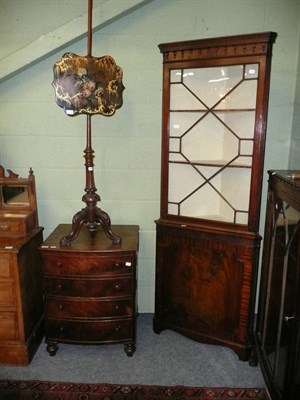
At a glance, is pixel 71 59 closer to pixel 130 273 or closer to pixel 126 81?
Result: pixel 126 81

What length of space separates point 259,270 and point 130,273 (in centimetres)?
96

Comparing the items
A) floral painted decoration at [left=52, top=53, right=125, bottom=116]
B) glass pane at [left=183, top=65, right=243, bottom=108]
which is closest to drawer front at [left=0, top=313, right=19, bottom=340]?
floral painted decoration at [left=52, top=53, right=125, bottom=116]

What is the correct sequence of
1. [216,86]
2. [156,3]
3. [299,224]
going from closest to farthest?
1. [299,224]
2. [216,86]
3. [156,3]

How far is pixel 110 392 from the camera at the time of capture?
2035 mm

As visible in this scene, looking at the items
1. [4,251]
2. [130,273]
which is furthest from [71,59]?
[130,273]

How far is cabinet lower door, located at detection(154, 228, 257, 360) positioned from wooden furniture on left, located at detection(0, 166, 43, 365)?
91cm

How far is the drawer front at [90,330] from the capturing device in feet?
7.44

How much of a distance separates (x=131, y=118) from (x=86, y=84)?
1.80ft

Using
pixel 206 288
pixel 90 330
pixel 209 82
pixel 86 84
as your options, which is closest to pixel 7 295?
pixel 90 330

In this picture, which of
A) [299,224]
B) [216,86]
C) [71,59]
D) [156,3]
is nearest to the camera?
[299,224]

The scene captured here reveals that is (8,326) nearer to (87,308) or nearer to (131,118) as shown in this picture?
(87,308)

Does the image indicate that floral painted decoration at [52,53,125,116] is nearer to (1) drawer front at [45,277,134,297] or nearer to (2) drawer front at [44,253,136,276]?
(2) drawer front at [44,253,136,276]

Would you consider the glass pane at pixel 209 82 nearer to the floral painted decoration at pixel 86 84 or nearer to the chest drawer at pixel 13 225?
the floral painted decoration at pixel 86 84

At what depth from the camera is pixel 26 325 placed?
7.43 ft
